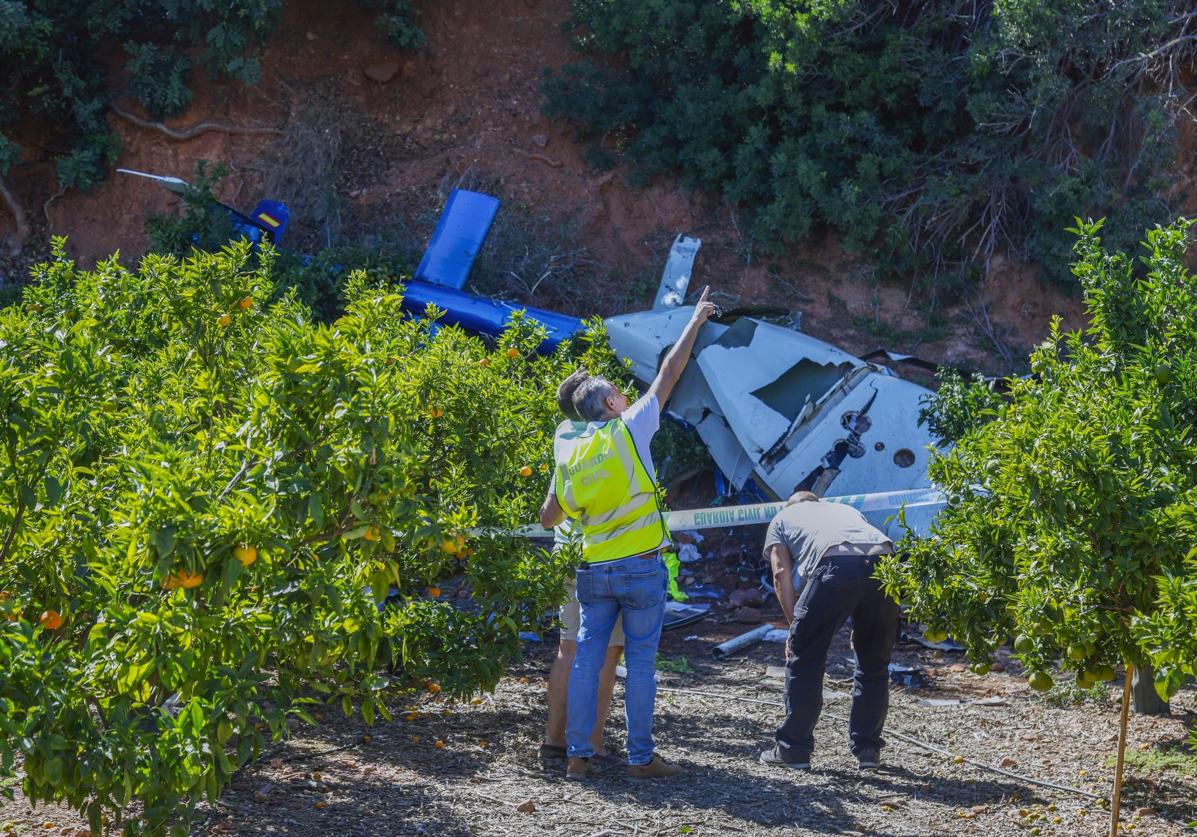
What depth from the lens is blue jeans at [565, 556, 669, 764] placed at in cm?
484

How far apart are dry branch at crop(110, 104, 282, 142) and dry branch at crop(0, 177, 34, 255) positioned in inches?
61.2

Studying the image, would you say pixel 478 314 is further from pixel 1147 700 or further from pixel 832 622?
pixel 1147 700

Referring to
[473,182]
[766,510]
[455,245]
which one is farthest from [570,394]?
[473,182]

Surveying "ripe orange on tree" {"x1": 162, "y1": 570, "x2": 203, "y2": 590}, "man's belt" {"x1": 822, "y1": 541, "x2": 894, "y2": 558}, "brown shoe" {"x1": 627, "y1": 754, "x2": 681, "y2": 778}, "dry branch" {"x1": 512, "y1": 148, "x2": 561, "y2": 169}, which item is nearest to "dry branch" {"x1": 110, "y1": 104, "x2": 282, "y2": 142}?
"dry branch" {"x1": 512, "y1": 148, "x2": 561, "y2": 169}

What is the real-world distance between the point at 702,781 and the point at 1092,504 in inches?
86.8

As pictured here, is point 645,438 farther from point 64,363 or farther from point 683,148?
point 683,148

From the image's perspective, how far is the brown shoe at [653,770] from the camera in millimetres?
5004

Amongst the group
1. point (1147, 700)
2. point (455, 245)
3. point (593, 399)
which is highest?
point (455, 245)

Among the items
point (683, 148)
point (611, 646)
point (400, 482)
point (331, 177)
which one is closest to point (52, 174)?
point (331, 177)

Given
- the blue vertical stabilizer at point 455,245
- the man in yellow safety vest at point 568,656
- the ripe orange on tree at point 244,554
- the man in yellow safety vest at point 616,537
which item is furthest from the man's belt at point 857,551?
the blue vertical stabilizer at point 455,245

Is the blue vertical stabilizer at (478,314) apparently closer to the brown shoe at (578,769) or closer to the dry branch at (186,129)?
the dry branch at (186,129)

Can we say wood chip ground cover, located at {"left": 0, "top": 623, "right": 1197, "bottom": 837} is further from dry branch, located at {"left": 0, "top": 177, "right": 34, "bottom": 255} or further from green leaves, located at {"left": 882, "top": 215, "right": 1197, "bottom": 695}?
dry branch, located at {"left": 0, "top": 177, "right": 34, "bottom": 255}

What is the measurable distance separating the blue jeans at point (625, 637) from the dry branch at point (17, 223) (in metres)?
11.1

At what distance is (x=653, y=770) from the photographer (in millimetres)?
5016
